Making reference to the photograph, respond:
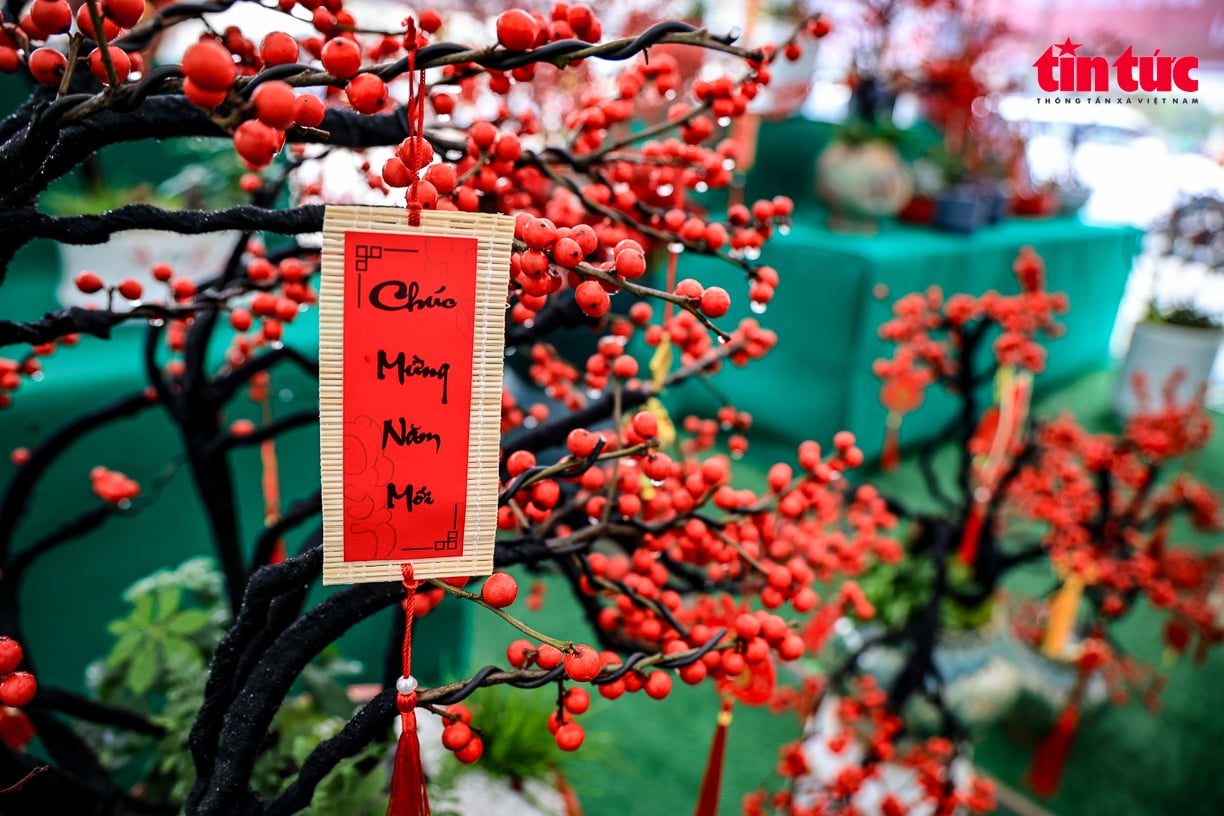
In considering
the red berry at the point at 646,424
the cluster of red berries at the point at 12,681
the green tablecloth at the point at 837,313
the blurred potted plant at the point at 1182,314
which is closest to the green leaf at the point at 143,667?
the cluster of red berries at the point at 12,681

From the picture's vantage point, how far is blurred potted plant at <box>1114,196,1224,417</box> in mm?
3045

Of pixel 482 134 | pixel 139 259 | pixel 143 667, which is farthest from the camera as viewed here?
pixel 139 259

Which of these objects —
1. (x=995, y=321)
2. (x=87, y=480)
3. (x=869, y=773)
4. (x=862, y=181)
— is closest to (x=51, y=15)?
(x=87, y=480)

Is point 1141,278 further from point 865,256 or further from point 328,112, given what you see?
point 328,112

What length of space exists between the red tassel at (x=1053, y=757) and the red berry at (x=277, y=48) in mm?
1484

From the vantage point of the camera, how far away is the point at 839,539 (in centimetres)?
75

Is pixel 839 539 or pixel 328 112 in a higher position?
pixel 328 112

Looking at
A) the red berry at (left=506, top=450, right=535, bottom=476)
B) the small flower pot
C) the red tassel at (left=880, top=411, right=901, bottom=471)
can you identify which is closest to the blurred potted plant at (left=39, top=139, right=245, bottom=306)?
the red berry at (left=506, top=450, right=535, bottom=476)

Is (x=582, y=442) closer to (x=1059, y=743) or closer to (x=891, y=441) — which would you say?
(x=1059, y=743)

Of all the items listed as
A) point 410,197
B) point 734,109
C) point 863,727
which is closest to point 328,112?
point 410,197

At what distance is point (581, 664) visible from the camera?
41 centimetres

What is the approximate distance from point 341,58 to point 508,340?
321 millimetres

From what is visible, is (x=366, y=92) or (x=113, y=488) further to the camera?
(x=113, y=488)

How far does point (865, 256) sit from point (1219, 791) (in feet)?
4.32
